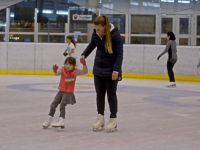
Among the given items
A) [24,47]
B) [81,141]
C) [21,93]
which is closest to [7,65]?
[24,47]

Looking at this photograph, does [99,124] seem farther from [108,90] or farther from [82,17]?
[82,17]

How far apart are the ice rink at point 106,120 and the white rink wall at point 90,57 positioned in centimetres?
330

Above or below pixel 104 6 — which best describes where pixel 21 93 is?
below

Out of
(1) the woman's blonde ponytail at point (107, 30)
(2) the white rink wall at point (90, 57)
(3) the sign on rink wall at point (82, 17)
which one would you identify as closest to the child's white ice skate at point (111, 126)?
(1) the woman's blonde ponytail at point (107, 30)

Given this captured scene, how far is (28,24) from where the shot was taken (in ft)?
60.4

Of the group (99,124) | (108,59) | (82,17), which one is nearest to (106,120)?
(99,124)

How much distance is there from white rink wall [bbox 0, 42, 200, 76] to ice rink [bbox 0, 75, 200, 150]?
3299mm

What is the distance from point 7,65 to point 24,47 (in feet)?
2.93

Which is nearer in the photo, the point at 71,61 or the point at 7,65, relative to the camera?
the point at 71,61

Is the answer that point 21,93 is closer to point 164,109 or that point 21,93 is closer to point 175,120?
point 164,109

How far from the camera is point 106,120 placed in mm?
7254

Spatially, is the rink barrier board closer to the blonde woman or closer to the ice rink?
the ice rink

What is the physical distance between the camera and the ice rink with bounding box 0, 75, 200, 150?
5387 millimetres

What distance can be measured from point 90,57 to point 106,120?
32.1ft
